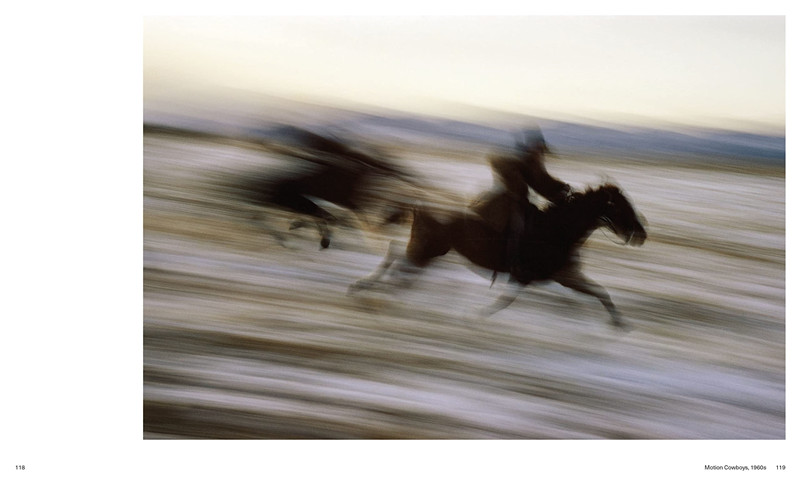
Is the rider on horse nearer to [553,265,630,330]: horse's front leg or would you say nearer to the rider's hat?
the rider's hat

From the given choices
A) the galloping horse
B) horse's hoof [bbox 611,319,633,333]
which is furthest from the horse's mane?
horse's hoof [bbox 611,319,633,333]

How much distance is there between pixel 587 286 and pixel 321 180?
3.12ft

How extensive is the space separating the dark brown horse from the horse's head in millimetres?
652

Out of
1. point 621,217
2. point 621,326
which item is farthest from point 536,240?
point 621,326

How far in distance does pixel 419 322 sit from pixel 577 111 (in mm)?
872

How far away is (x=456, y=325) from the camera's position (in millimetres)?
1645

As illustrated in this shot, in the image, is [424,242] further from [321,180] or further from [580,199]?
[580,199]

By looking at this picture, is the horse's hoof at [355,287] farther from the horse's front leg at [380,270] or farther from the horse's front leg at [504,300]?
the horse's front leg at [504,300]

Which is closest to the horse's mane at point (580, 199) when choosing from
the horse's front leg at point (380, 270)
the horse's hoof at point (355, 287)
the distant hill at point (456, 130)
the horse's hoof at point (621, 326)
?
the distant hill at point (456, 130)

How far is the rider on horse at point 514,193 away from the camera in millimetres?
1630

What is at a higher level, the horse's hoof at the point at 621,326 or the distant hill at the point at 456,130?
the distant hill at the point at 456,130

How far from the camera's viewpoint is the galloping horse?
5.35 ft
